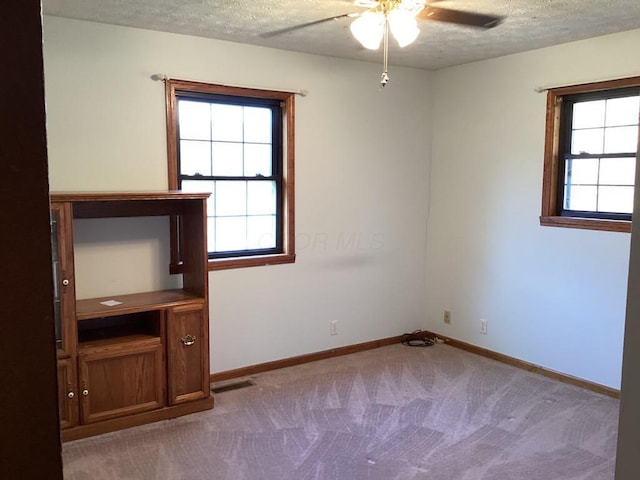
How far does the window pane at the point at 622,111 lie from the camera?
374cm

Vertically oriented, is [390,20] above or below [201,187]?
above

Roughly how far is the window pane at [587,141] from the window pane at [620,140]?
0.14 ft

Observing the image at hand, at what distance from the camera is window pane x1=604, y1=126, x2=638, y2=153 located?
3.74 meters

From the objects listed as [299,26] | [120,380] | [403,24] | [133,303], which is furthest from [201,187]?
[403,24]

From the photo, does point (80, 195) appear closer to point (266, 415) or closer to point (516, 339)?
point (266, 415)

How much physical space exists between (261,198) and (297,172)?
13.9 inches

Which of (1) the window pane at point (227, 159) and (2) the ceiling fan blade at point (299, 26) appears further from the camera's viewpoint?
(1) the window pane at point (227, 159)

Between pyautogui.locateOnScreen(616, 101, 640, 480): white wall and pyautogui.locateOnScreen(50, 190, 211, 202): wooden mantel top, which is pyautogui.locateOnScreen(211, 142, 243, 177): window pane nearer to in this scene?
pyautogui.locateOnScreen(50, 190, 211, 202): wooden mantel top

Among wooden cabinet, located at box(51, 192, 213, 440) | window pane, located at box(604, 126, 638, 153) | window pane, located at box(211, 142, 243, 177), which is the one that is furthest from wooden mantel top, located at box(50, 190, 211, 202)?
window pane, located at box(604, 126, 638, 153)

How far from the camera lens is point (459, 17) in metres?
3.27

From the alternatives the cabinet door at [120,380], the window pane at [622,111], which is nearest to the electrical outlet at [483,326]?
the window pane at [622,111]

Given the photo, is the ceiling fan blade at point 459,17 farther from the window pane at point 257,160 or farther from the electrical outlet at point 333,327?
the electrical outlet at point 333,327

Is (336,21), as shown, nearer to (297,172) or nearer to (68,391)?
(297,172)

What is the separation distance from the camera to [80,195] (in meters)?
3.05
